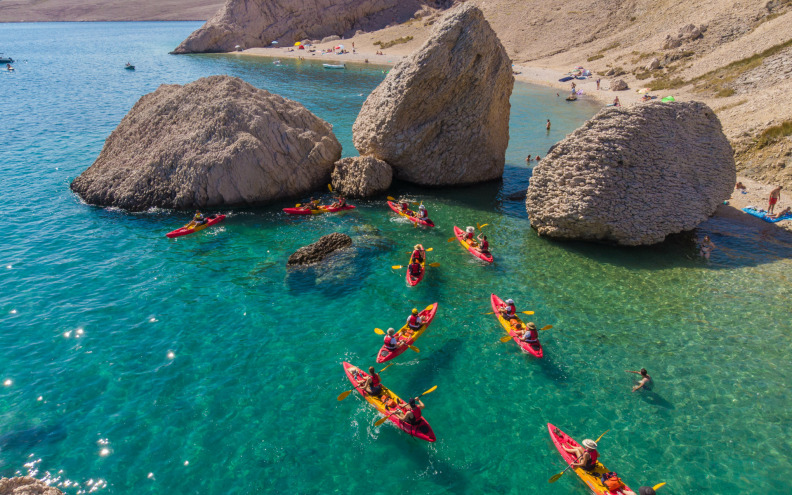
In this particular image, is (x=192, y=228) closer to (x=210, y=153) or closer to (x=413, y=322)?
(x=210, y=153)

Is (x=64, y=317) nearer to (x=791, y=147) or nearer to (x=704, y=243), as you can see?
(x=704, y=243)

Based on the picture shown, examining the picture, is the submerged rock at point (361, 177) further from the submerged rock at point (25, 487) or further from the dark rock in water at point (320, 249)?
the submerged rock at point (25, 487)

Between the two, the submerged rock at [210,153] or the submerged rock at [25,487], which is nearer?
the submerged rock at [25,487]

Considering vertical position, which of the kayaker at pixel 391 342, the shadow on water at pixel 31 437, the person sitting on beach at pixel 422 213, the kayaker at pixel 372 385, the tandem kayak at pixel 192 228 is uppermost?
the person sitting on beach at pixel 422 213

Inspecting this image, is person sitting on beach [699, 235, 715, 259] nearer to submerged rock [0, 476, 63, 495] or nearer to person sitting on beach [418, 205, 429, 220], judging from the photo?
person sitting on beach [418, 205, 429, 220]

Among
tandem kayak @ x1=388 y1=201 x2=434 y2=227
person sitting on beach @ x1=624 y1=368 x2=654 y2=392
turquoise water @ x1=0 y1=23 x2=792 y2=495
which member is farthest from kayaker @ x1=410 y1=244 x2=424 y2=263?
person sitting on beach @ x1=624 y1=368 x2=654 y2=392

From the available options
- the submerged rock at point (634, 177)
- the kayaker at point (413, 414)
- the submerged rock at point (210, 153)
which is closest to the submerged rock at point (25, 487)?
the kayaker at point (413, 414)
